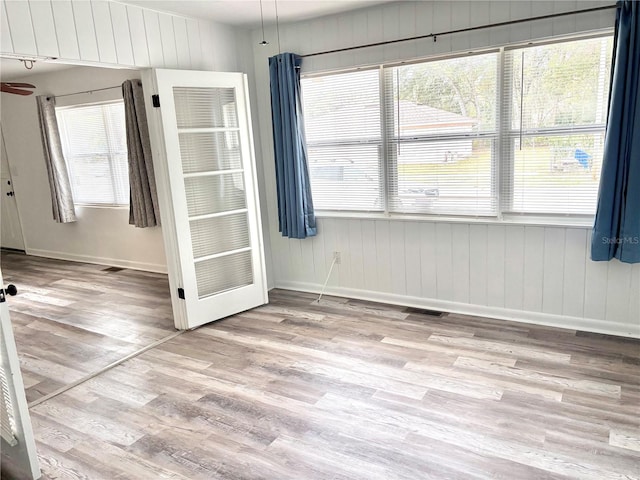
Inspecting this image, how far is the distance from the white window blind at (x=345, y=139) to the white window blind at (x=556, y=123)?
109cm

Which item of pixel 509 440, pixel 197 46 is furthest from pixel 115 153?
pixel 509 440

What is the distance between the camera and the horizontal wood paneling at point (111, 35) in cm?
278

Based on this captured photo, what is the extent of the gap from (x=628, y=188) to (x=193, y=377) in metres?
3.11

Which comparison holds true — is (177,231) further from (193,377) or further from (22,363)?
(22,363)

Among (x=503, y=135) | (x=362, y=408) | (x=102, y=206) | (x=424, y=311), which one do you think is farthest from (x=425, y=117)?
(x=102, y=206)

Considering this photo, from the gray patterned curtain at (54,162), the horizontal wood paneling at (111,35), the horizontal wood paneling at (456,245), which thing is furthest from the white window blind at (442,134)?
the gray patterned curtain at (54,162)

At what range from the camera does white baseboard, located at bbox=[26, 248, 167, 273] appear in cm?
591

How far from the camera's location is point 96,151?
6.05m

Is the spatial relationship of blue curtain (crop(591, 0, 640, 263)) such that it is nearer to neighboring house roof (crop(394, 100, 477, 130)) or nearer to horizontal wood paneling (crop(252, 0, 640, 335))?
horizontal wood paneling (crop(252, 0, 640, 335))

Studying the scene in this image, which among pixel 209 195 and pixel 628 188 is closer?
pixel 628 188

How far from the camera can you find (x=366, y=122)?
4.14 meters

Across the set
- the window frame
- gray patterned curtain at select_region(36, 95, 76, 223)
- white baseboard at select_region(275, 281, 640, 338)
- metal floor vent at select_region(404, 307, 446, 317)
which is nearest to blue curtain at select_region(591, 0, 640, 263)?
the window frame

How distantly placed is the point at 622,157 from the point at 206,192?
3.05 m

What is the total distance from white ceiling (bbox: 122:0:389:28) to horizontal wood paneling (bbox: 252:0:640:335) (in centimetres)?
18
